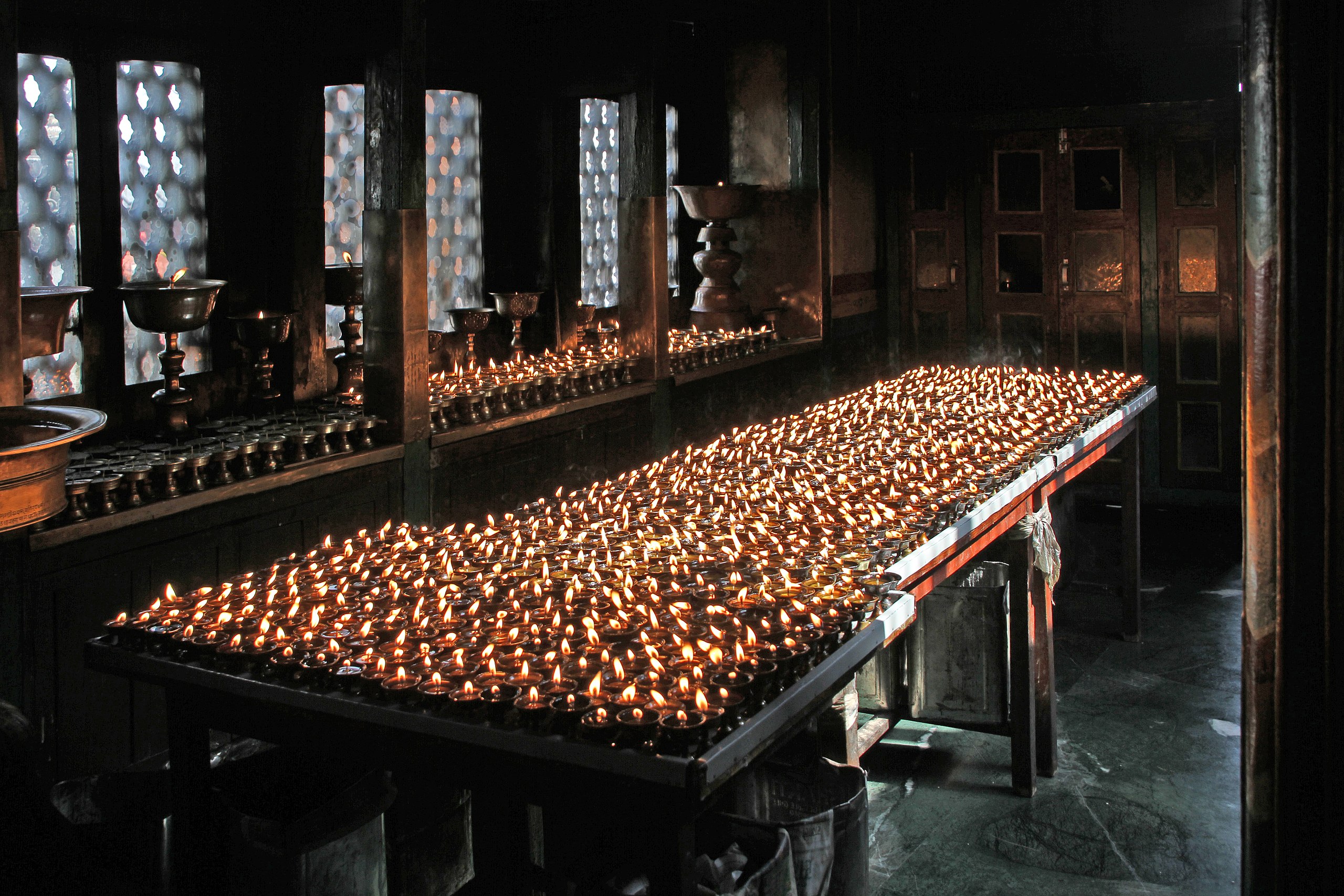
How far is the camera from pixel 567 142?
869cm

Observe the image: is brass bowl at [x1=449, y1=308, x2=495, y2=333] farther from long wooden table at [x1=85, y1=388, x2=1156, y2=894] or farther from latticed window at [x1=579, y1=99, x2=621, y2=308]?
long wooden table at [x1=85, y1=388, x2=1156, y2=894]

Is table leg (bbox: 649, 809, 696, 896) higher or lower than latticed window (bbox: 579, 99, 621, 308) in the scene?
lower

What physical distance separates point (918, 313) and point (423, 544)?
316 inches

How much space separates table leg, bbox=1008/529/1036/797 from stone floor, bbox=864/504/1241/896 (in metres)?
0.12

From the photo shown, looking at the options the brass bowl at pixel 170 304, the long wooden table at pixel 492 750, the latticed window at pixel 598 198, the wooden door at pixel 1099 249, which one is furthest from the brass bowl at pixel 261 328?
the wooden door at pixel 1099 249

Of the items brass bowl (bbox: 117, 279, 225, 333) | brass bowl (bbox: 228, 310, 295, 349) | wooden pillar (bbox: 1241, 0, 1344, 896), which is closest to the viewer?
wooden pillar (bbox: 1241, 0, 1344, 896)

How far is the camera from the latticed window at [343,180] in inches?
273

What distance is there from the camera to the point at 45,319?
458 cm

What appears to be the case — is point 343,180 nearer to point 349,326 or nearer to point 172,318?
point 349,326

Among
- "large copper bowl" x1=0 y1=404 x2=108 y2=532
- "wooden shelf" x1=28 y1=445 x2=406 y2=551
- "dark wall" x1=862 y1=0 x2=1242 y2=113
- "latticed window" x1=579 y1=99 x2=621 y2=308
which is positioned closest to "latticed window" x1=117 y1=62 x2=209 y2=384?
"wooden shelf" x1=28 y1=445 x2=406 y2=551

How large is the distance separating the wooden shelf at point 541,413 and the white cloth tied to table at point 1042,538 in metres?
2.92

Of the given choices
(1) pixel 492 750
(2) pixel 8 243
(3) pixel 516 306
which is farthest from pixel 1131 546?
(2) pixel 8 243

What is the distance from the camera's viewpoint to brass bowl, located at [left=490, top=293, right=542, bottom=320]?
799 cm

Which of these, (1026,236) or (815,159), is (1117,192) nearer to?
(1026,236)
